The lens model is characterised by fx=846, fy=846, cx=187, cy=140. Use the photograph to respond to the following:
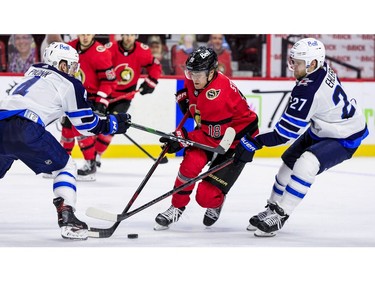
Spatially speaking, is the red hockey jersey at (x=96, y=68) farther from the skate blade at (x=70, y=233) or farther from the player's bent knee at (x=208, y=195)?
the skate blade at (x=70, y=233)

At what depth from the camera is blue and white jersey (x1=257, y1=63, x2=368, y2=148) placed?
4.02 m

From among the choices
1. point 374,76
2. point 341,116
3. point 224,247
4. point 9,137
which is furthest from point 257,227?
point 374,76

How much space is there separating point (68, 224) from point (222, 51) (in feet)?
17.1

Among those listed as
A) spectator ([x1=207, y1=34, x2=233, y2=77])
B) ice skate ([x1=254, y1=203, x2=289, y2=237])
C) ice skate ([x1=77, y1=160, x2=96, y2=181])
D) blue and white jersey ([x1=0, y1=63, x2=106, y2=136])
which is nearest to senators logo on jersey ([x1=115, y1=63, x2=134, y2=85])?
ice skate ([x1=77, y1=160, x2=96, y2=181])

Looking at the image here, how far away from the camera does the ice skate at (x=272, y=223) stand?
4.11 m

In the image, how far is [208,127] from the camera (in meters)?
4.39

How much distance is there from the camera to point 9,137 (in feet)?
12.6

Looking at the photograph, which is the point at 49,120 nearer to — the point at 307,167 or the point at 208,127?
the point at 208,127

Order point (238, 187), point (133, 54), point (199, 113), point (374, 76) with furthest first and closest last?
point (374, 76), point (133, 54), point (238, 187), point (199, 113)

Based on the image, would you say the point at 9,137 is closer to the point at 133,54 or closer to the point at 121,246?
the point at 121,246

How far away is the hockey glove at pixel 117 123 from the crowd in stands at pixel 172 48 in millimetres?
4260

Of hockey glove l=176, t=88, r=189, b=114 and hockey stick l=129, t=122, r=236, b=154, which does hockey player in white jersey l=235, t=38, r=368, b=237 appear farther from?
hockey glove l=176, t=88, r=189, b=114

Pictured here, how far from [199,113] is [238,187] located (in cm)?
194

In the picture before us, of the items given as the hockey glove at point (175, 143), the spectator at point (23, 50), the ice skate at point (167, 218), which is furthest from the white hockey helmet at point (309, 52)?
the spectator at point (23, 50)
